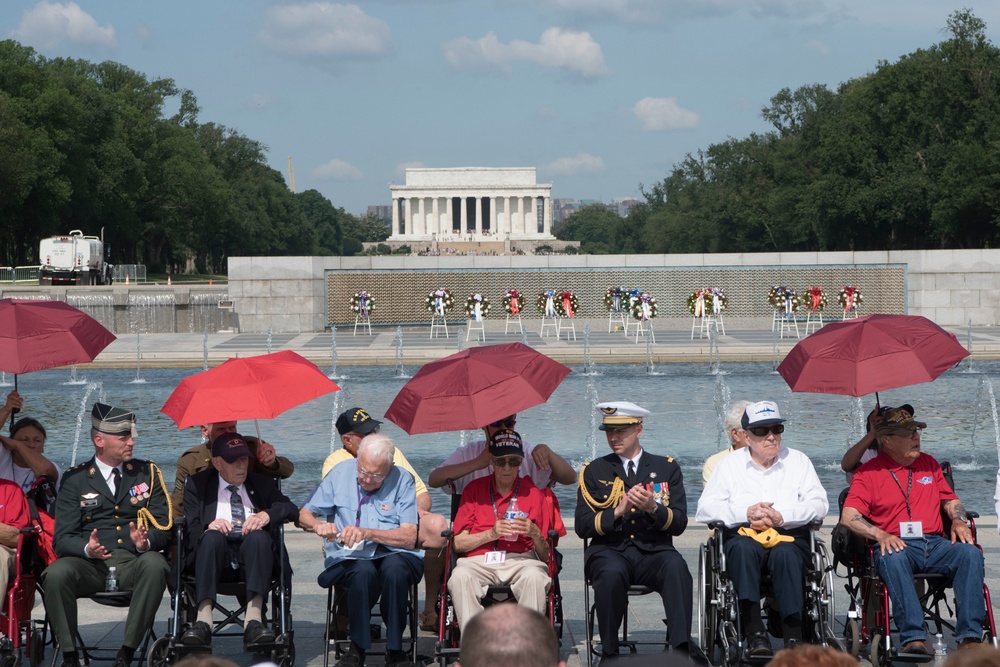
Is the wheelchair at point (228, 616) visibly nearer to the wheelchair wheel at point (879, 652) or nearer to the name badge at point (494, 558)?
the name badge at point (494, 558)

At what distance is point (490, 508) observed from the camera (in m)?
6.40

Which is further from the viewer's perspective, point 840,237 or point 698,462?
point 840,237

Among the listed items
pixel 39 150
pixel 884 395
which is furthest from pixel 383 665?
pixel 39 150

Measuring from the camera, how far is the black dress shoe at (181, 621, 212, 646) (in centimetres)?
592

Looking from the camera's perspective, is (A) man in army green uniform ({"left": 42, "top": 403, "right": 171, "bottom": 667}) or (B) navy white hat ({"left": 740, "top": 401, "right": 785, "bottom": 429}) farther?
(B) navy white hat ({"left": 740, "top": 401, "right": 785, "bottom": 429})

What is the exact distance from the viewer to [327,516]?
21.4 feet

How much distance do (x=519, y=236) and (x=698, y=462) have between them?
11070 cm

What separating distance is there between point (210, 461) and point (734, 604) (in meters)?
2.89

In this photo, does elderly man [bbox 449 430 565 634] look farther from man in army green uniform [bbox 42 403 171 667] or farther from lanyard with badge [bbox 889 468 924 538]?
lanyard with badge [bbox 889 468 924 538]

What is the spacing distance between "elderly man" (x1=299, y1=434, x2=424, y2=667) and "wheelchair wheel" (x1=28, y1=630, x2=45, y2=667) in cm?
138

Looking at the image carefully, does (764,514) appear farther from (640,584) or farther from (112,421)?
(112,421)

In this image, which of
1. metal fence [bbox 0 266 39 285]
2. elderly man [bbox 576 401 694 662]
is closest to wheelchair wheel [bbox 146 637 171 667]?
elderly man [bbox 576 401 694 662]

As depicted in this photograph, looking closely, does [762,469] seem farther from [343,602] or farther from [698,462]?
[698,462]

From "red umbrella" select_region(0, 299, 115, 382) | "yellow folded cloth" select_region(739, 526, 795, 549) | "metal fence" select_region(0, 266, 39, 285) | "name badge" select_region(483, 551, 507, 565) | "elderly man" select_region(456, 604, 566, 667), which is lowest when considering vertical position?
"name badge" select_region(483, 551, 507, 565)
